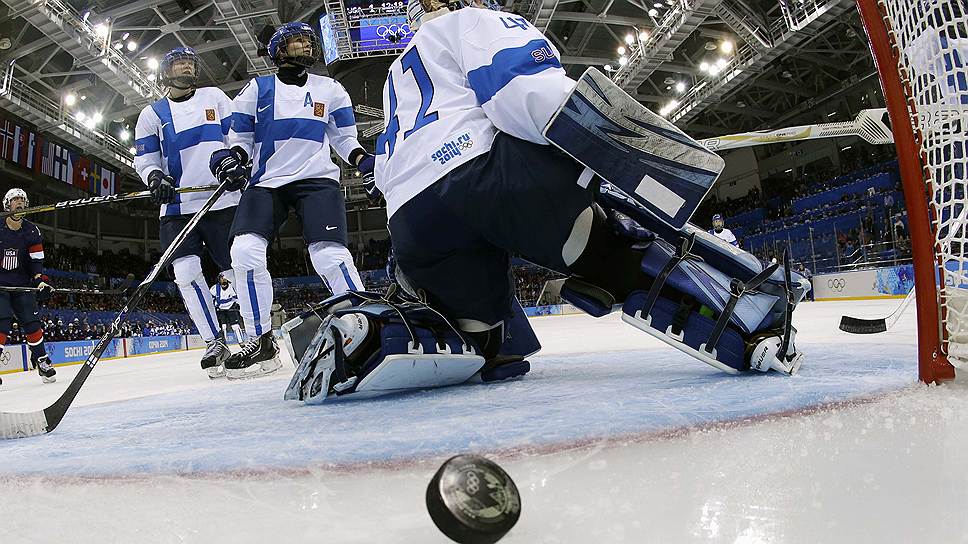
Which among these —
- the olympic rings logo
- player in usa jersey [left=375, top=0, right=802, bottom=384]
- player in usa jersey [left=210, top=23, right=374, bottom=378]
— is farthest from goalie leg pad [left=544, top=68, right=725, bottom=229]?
the olympic rings logo

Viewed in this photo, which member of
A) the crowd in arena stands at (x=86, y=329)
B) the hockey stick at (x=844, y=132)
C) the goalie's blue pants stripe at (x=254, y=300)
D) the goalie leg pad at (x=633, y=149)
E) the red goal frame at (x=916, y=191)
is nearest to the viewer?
the red goal frame at (x=916, y=191)

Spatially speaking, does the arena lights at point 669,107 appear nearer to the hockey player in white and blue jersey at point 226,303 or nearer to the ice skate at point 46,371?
the hockey player in white and blue jersey at point 226,303

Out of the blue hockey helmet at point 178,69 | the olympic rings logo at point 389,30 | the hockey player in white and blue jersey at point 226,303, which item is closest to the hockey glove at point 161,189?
the blue hockey helmet at point 178,69

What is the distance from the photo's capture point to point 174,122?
9.75 ft

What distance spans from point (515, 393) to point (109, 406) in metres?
1.16

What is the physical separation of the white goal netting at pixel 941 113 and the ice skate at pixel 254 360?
86.7 inches

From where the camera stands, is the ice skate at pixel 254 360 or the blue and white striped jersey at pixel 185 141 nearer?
the ice skate at pixel 254 360

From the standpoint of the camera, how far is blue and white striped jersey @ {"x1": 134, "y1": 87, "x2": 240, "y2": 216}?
9.67 feet

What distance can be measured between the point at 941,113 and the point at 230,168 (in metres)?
2.26

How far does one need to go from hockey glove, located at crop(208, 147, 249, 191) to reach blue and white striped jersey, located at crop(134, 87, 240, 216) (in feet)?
1.57

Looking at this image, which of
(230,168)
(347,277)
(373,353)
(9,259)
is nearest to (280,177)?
(230,168)

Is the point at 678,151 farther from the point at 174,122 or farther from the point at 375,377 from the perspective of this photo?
the point at 174,122

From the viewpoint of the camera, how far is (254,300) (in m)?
2.45

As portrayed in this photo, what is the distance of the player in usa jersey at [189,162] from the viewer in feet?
9.57
